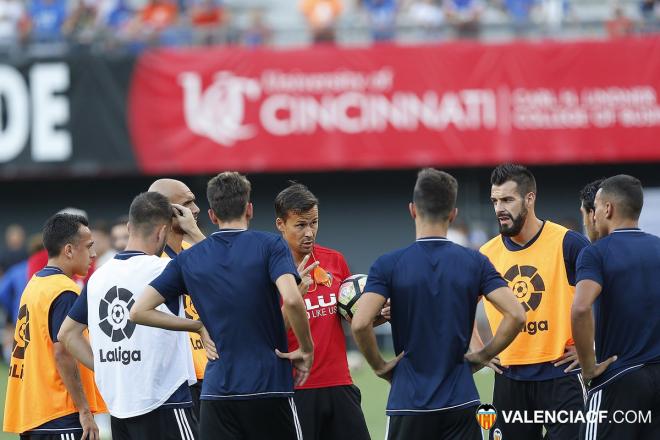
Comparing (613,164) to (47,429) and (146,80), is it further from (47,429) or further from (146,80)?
(47,429)

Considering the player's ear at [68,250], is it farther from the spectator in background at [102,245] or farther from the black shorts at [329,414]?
the spectator in background at [102,245]

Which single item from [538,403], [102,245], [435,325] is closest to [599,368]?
[538,403]

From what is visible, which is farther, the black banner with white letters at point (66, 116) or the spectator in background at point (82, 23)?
the spectator in background at point (82, 23)

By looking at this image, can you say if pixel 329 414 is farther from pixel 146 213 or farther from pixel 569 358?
pixel 146 213

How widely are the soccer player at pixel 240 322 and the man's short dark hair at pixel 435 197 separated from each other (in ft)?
2.59

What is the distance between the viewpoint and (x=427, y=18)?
20719 millimetres

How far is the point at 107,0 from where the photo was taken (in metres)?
21.7

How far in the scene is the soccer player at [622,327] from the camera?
269 inches

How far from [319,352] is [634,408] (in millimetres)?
1991

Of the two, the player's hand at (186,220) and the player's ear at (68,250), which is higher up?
the player's hand at (186,220)

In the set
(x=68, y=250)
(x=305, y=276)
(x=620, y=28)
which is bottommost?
(x=305, y=276)

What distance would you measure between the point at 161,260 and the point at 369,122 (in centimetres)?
1289

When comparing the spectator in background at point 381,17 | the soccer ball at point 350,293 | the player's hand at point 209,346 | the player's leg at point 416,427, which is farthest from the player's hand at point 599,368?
the spectator in background at point 381,17

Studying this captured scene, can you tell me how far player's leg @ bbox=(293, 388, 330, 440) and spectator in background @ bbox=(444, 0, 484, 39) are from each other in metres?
13.2
